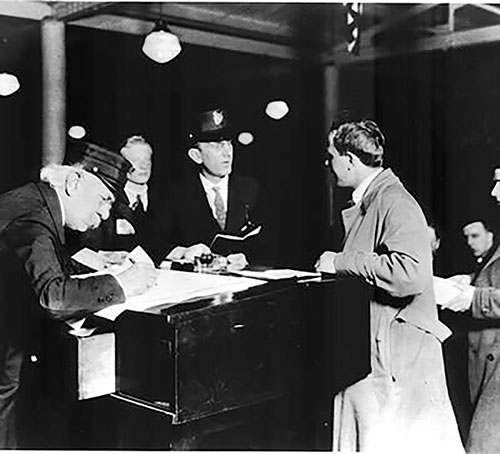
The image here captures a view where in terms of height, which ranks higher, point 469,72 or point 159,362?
point 469,72

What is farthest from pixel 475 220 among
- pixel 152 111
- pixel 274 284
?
pixel 152 111

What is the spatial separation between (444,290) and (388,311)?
131 mm

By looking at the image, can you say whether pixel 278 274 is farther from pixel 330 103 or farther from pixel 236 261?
pixel 330 103

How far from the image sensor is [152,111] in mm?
1773

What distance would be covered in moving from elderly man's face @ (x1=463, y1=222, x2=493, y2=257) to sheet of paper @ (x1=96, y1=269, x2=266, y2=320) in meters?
0.46

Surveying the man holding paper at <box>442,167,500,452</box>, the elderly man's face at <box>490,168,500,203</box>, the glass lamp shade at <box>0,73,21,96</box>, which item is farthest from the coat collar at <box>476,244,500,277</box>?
the glass lamp shade at <box>0,73,21,96</box>

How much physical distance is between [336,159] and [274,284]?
31cm

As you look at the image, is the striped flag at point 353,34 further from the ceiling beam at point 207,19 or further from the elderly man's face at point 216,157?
the elderly man's face at point 216,157

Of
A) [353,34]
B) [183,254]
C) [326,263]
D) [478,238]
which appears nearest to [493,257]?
[478,238]

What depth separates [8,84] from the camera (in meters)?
1.75

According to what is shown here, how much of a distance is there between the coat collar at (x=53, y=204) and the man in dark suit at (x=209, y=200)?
0.72 ft

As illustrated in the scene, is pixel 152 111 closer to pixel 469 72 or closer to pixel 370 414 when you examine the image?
pixel 469 72

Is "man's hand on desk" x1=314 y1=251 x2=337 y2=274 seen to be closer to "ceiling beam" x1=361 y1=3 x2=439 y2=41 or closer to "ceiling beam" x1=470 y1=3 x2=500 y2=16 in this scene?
"ceiling beam" x1=361 y1=3 x2=439 y2=41

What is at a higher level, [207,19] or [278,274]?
[207,19]
